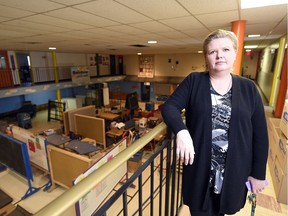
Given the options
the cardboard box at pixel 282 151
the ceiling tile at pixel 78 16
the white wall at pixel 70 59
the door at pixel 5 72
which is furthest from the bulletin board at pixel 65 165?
the white wall at pixel 70 59

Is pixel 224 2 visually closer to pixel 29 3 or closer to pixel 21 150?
pixel 29 3

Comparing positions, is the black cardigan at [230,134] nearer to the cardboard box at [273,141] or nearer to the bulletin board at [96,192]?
the bulletin board at [96,192]

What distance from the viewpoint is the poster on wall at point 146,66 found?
41.2ft

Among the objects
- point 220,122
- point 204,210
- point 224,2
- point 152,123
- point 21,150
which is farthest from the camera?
point 152,123

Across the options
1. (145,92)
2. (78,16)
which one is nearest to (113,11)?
(78,16)

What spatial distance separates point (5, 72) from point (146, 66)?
8.19 metres

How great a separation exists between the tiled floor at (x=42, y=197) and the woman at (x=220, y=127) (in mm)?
945

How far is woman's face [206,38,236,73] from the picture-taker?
0.97m

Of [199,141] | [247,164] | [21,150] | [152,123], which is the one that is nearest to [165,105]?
[199,141]

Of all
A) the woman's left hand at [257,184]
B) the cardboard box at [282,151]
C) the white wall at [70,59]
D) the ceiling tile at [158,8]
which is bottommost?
the cardboard box at [282,151]

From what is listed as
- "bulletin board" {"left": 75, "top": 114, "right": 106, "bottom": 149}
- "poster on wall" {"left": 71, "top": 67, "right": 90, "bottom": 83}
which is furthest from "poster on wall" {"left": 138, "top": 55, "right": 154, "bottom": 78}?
"bulletin board" {"left": 75, "top": 114, "right": 106, "bottom": 149}

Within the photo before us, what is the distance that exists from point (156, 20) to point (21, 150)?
2866mm

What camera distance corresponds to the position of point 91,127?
5133 millimetres

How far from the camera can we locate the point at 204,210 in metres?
1.11
